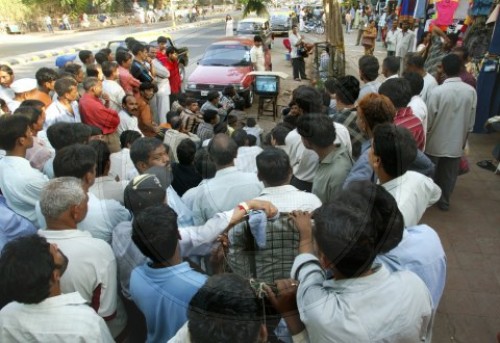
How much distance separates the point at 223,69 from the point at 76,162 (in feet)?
16.9

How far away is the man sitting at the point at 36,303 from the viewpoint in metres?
1.02

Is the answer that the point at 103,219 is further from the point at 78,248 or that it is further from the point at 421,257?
the point at 421,257

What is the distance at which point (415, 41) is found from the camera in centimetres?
641

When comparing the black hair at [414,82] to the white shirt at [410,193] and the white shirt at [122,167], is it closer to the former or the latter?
the white shirt at [410,193]

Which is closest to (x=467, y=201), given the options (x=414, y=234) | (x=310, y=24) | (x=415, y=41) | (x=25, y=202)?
(x=414, y=234)

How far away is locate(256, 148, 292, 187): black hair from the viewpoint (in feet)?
4.13

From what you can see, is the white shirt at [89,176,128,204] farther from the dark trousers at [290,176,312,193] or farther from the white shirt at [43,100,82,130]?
the white shirt at [43,100,82,130]

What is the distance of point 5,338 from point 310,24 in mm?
11025

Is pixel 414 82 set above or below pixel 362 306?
above

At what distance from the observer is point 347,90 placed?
247 centimetres

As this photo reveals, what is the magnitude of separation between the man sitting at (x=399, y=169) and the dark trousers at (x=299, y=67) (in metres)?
5.65

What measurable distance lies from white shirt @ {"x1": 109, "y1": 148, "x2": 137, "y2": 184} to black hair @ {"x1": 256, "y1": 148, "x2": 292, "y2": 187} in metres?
0.66

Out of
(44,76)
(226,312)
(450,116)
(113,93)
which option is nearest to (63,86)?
(44,76)

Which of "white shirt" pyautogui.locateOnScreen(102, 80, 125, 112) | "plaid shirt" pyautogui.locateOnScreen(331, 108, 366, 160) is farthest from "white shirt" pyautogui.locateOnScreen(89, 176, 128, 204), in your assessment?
"white shirt" pyautogui.locateOnScreen(102, 80, 125, 112)
